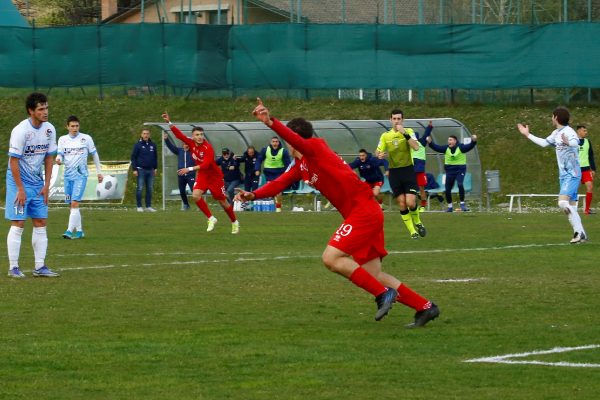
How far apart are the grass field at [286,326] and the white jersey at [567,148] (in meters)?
1.23

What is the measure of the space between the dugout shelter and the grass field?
17095 mm

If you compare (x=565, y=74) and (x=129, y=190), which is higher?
(x=565, y=74)

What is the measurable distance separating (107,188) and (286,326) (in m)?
27.9

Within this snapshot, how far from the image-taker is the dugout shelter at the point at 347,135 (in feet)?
124

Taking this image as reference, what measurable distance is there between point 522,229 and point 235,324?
47.7 ft

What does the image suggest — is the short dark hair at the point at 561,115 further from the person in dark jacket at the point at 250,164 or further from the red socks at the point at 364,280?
the person in dark jacket at the point at 250,164

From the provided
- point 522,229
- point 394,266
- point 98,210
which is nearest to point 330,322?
point 394,266

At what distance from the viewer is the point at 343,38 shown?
41.6m

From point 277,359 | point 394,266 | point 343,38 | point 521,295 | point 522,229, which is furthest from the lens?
point 343,38

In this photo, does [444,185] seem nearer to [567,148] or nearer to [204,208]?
[204,208]

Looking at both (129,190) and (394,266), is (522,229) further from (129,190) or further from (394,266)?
(129,190)

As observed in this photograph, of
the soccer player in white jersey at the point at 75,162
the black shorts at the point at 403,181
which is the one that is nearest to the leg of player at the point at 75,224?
the soccer player in white jersey at the point at 75,162

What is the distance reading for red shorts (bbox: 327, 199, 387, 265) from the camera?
11.2 metres

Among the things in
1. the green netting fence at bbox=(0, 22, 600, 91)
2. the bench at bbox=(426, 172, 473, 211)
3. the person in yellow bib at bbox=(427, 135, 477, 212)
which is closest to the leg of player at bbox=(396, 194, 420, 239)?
the person in yellow bib at bbox=(427, 135, 477, 212)
